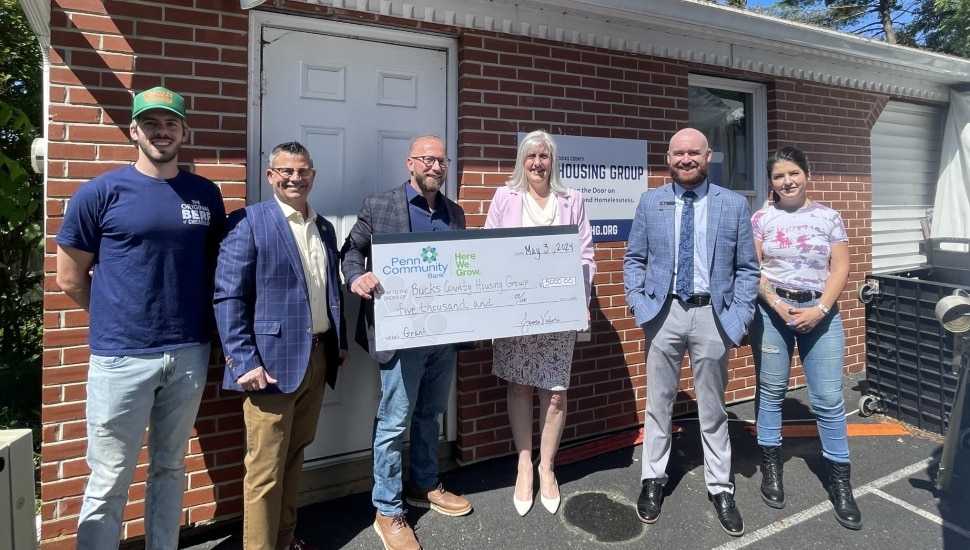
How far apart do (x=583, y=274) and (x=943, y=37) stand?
15546 mm

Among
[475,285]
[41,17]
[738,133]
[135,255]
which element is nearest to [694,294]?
[475,285]

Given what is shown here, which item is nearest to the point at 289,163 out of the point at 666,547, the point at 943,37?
the point at 666,547

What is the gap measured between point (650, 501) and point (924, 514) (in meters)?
1.57

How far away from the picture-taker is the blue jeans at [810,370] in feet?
10.5

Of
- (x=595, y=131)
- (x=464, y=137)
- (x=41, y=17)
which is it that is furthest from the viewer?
(x=595, y=131)

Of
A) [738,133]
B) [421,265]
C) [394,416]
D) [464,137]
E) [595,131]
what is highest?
[738,133]

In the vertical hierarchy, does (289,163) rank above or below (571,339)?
above

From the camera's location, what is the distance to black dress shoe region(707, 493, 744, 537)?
3.03 meters

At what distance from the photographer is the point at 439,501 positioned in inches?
127

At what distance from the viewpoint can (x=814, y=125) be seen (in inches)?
210

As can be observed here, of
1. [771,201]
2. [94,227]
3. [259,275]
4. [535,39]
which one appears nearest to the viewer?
[94,227]

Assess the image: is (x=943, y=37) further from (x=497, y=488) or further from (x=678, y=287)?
(x=497, y=488)

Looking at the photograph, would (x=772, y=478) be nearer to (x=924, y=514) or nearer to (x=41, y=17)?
(x=924, y=514)

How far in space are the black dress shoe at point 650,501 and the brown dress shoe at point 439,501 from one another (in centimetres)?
97
